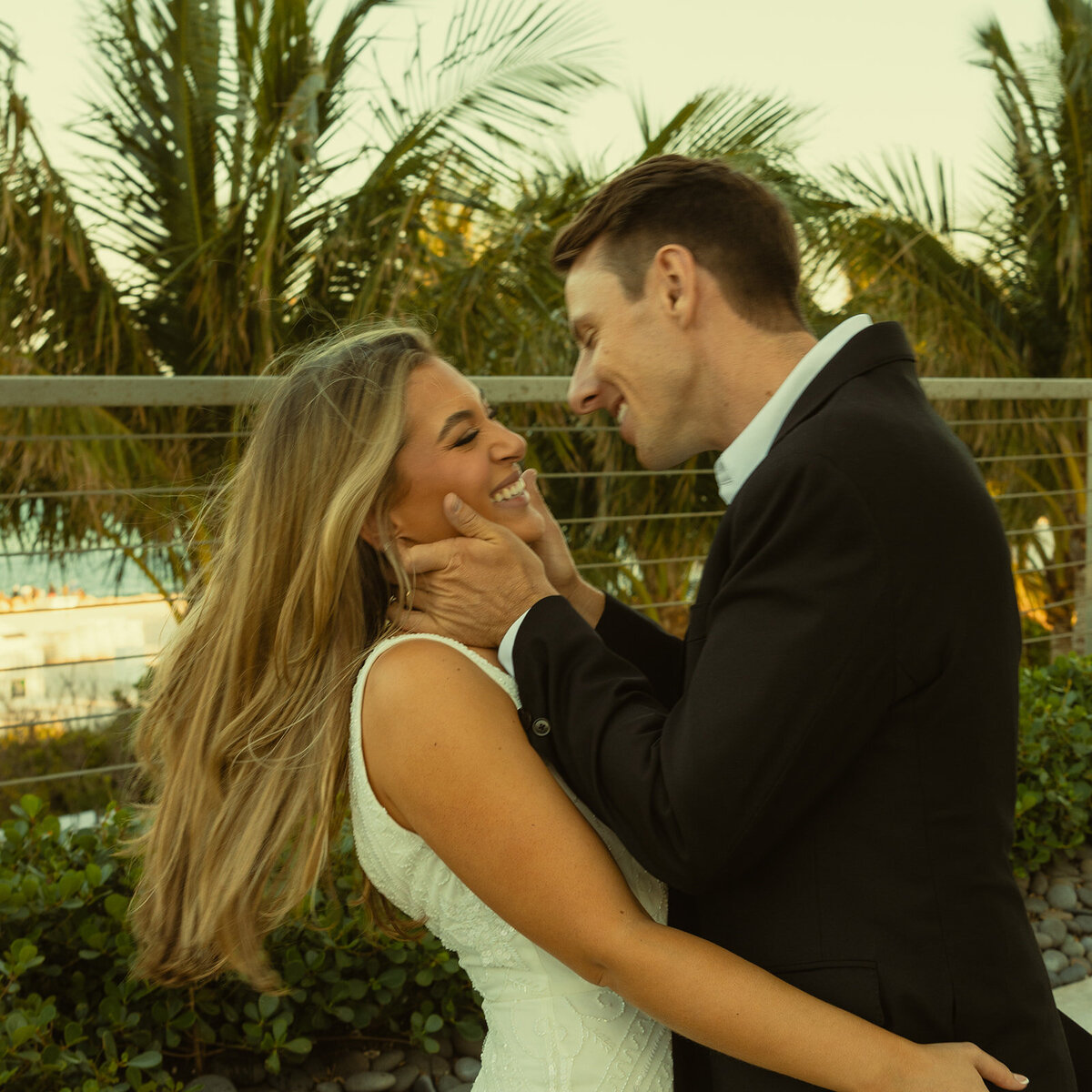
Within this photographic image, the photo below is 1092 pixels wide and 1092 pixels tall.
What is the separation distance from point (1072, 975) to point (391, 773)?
319 centimetres

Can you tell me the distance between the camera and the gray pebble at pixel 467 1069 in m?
3.01

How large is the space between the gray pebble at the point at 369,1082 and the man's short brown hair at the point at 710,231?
212cm

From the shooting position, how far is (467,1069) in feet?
9.92

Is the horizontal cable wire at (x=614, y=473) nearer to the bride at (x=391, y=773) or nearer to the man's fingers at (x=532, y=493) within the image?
the man's fingers at (x=532, y=493)

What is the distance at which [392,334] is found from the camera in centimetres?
205


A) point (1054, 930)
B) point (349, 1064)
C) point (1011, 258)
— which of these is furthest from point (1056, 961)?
point (1011, 258)

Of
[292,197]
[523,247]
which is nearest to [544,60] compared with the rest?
[523,247]

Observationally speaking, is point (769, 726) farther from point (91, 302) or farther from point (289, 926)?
point (91, 302)

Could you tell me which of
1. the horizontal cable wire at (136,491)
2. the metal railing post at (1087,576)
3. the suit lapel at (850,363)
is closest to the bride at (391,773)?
the horizontal cable wire at (136,491)

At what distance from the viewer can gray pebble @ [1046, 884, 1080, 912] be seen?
4348mm

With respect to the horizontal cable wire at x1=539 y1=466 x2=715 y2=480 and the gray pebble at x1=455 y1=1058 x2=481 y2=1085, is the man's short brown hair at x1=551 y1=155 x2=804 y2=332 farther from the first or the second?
the gray pebble at x1=455 y1=1058 x2=481 y2=1085

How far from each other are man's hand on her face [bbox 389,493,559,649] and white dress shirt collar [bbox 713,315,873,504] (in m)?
0.34

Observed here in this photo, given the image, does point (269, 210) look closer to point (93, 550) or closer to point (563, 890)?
point (93, 550)

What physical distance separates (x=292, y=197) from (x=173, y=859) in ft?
17.9
